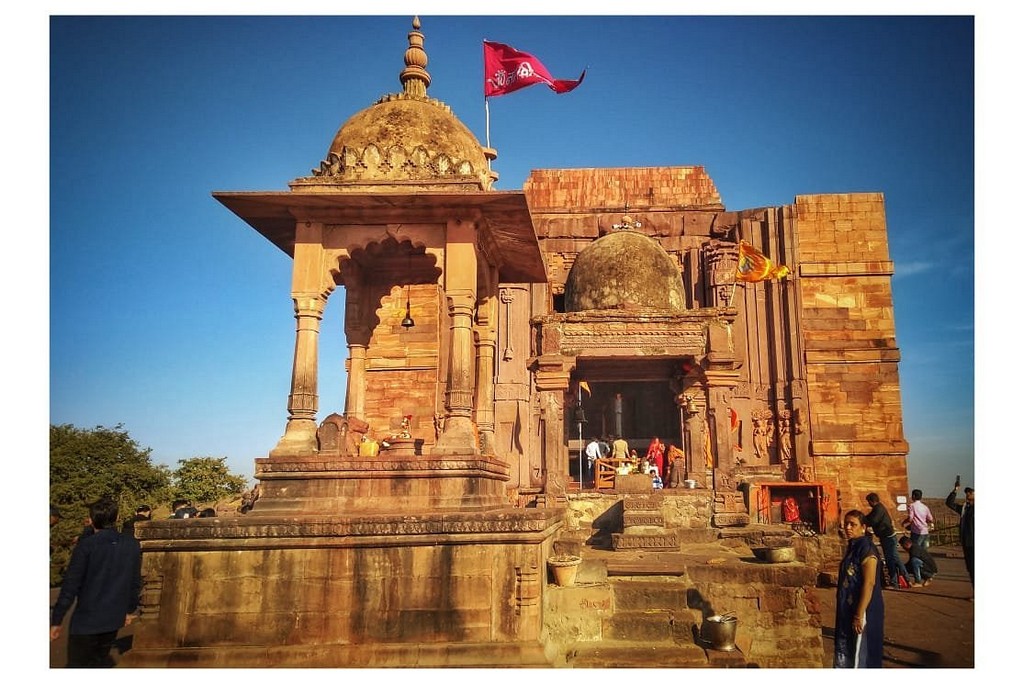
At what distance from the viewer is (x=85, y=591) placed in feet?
19.1

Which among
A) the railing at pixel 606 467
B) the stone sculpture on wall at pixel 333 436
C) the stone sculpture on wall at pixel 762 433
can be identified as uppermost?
the stone sculpture on wall at pixel 333 436

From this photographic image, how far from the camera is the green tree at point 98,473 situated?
15.5 meters

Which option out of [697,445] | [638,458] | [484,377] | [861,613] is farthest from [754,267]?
[861,613]

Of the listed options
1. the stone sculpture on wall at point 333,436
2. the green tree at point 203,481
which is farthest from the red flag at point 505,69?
the green tree at point 203,481

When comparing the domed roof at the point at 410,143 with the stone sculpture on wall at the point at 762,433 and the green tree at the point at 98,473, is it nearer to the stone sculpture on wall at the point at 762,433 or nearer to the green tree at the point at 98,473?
the green tree at the point at 98,473

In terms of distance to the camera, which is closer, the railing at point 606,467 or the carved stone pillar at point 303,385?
the carved stone pillar at point 303,385

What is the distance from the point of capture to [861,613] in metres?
5.82

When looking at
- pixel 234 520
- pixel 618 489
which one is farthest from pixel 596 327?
pixel 234 520

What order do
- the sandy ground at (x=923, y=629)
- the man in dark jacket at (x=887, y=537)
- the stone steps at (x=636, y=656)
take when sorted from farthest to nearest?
the man in dark jacket at (x=887, y=537), the sandy ground at (x=923, y=629), the stone steps at (x=636, y=656)

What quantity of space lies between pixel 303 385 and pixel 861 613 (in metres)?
6.86

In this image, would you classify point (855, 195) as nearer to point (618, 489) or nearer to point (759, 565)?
point (618, 489)

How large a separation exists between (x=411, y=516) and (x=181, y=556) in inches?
96.7

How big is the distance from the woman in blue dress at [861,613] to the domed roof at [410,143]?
6447 mm

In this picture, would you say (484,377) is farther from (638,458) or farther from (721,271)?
(721,271)
